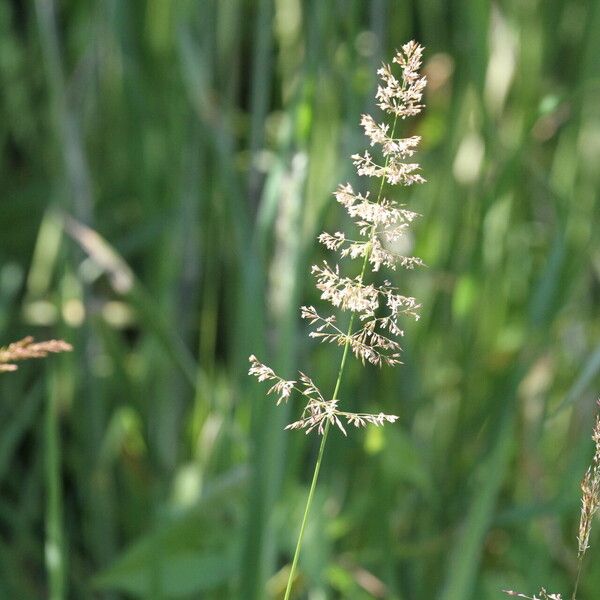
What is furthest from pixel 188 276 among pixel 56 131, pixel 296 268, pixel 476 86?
pixel 476 86

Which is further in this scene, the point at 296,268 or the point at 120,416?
the point at 120,416

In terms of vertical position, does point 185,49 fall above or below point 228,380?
above

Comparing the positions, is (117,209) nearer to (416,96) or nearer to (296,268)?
(296,268)

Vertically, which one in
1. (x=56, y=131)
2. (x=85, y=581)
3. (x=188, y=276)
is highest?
(x=56, y=131)

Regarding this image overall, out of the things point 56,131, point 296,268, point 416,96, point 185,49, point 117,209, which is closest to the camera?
point 416,96

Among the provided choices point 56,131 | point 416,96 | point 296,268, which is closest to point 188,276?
point 56,131

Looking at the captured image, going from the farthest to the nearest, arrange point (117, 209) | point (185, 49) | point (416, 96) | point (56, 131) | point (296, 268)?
point (117, 209) < point (56, 131) < point (185, 49) < point (296, 268) < point (416, 96)
